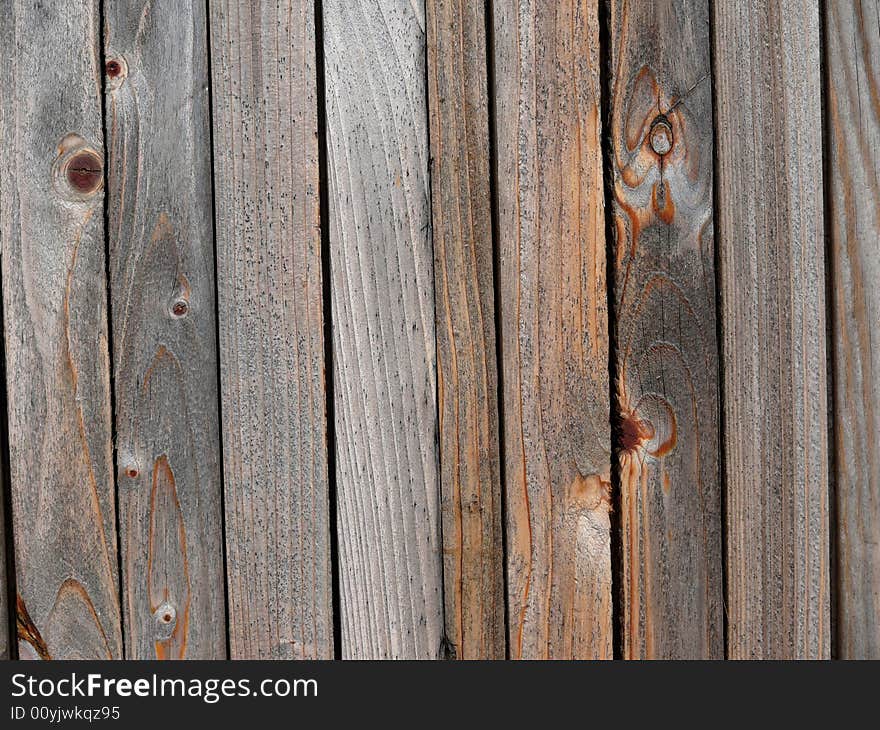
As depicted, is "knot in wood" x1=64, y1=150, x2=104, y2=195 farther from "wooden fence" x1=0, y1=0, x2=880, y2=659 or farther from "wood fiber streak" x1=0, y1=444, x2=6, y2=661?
"wood fiber streak" x1=0, y1=444, x2=6, y2=661

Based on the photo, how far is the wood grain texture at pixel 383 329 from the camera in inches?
49.4

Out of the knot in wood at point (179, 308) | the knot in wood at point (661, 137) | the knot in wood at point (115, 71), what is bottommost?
the knot in wood at point (179, 308)

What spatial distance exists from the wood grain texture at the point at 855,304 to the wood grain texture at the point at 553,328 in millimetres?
352

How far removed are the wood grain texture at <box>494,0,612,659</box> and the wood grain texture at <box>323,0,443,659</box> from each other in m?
0.12

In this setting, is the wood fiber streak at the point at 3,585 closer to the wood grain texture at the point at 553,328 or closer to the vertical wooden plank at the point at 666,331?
the wood grain texture at the point at 553,328

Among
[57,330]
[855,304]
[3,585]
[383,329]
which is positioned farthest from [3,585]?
[855,304]

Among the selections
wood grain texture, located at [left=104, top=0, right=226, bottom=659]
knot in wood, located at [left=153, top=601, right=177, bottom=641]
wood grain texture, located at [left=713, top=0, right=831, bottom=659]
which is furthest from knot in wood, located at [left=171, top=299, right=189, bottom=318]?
wood grain texture, located at [left=713, top=0, right=831, bottom=659]

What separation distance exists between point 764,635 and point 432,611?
500mm

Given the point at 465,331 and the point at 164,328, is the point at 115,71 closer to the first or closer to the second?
the point at 164,328

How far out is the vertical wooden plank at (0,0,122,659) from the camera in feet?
4.06

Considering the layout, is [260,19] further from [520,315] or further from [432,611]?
[432,611]

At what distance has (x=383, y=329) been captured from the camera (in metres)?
1.26

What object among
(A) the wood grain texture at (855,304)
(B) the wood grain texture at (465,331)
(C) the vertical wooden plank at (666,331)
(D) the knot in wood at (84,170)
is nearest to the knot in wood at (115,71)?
(D) the knot in wood at (84,170)
